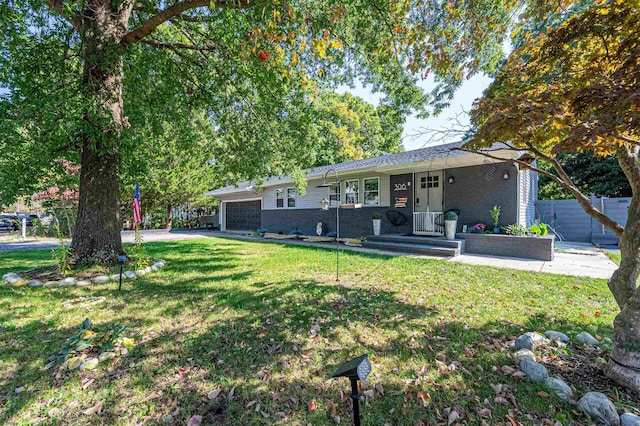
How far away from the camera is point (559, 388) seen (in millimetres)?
2143

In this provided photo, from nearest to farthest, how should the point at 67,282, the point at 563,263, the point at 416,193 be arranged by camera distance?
the point at 67,282 < the point at 563,263 < the point at 416,193

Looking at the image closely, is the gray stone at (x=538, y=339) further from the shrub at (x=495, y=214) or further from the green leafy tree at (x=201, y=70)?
the shrub at (x=495, y=214)

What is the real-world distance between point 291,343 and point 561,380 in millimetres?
2448

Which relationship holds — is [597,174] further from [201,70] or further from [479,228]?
[201,70]

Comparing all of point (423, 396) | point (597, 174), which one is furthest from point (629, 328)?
point (597, 174)

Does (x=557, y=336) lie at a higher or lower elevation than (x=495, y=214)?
lower

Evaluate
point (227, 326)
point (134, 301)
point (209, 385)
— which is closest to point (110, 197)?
point (134, 301)

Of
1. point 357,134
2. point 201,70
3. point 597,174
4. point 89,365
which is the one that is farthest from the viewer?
point 357,134

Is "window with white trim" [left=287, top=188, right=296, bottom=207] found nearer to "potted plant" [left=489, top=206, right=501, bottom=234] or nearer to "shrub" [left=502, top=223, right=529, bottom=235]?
"potted plant" [left=489, top=206, right=501, bottom=234]

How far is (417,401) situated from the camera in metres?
2.14

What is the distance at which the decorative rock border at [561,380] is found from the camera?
186cm

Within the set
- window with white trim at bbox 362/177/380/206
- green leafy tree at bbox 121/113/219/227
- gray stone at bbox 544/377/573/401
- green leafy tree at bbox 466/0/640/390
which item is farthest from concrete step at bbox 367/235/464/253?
green leafy tree at bbox 121/113/219/227

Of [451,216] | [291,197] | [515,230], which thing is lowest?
[515,230]

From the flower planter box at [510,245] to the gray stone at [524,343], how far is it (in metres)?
6.07
